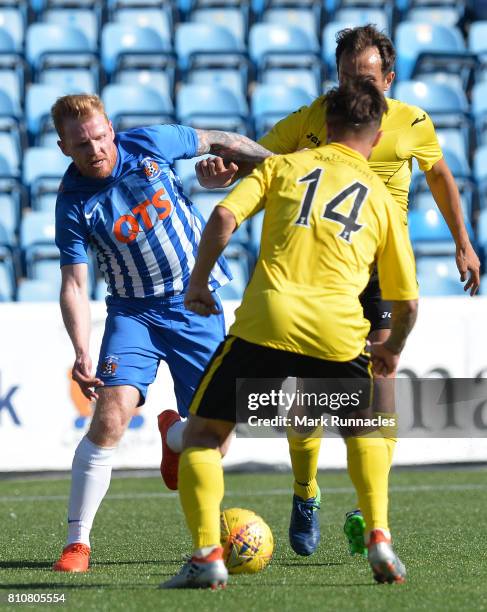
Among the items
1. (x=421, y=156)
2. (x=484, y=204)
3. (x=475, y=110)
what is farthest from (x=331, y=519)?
(x=475, y=110)

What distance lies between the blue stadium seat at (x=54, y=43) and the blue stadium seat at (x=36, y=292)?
3.81 metres

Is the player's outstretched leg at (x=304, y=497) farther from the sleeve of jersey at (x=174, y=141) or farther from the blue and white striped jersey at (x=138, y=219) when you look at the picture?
the sleeve of jersey at (x=174, y=141)

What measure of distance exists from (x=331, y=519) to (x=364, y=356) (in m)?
2.96

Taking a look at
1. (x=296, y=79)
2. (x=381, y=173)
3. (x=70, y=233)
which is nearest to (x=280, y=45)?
(x=296, y=79)

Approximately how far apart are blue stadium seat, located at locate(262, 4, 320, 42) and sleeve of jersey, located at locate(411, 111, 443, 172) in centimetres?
902

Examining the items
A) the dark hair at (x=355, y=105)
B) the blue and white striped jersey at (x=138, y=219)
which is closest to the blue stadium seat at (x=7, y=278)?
the blue and white striped jersey at (x=138, y=219)

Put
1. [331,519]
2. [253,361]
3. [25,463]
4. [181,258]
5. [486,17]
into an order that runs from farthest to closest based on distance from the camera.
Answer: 1. [486,17]
2. [25,463]
3. [331,519]
4. [181,258]
5. [253,361]

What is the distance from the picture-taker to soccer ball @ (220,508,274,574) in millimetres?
5039

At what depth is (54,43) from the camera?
1386 cm

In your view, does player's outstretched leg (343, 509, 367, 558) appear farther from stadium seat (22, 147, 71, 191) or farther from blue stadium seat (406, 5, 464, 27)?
blue stadium seat (406, 5, 464, 27)

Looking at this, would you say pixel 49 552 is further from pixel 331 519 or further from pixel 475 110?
pixel 475 110

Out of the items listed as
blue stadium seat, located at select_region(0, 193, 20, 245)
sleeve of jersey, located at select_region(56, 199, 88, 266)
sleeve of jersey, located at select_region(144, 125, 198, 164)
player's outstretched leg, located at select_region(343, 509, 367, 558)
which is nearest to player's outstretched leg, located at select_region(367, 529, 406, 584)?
player's outstretched leg, located at select_region(343, 509, 367, 558)

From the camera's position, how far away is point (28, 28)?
14.0 m

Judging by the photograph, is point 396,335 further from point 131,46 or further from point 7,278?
point 131,46
